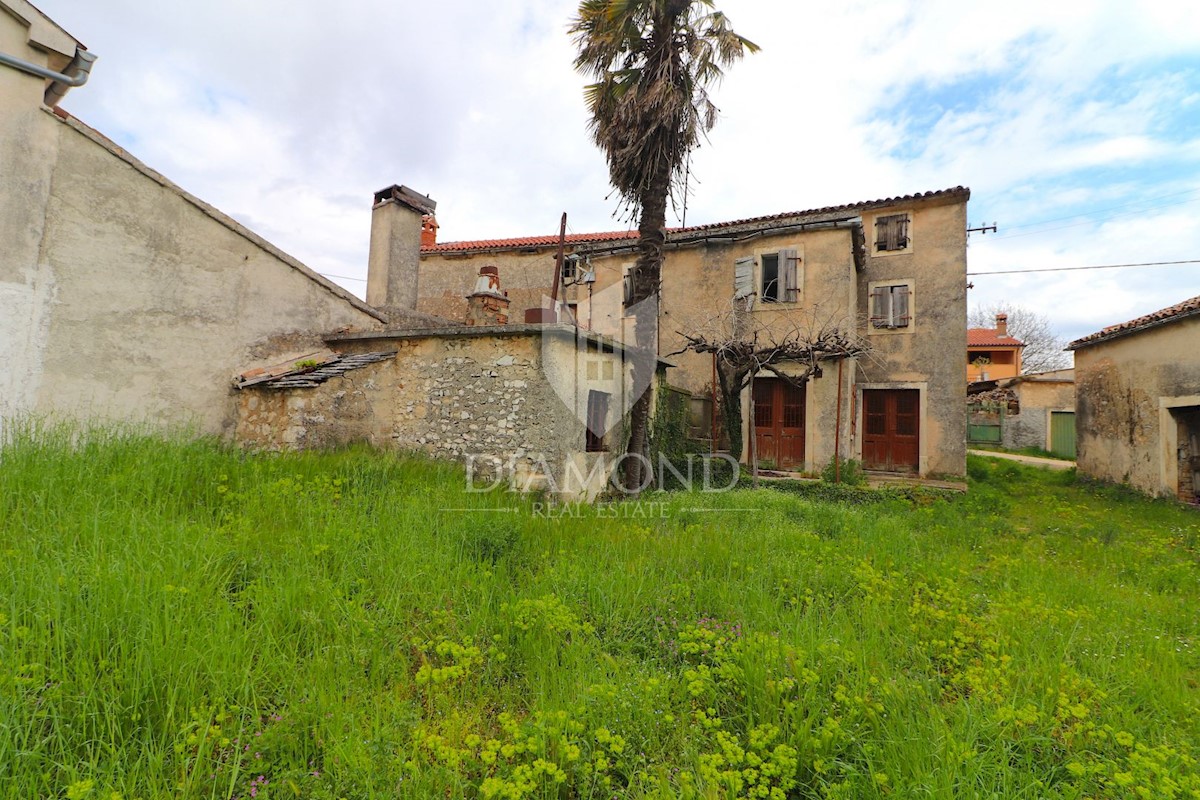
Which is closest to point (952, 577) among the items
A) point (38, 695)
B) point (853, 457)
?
point (38, 695)

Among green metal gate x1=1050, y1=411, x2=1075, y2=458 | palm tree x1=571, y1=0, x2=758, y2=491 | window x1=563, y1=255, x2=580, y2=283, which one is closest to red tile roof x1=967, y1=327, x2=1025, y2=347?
green metal gate x1=1050, y1=411, x2=1075, y2=458

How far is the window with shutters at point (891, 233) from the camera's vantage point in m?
13.7

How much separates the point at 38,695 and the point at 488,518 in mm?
3059

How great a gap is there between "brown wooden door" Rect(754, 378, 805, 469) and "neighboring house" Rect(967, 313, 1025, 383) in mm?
20343

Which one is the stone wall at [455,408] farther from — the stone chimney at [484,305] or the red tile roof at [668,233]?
the red tile roof at [668,233]

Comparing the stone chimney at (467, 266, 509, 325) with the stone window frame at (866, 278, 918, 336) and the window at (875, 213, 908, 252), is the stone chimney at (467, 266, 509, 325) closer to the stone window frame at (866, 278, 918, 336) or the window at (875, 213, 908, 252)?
the stone window frame at (866, 278, 918, 336)

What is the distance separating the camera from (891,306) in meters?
13.8

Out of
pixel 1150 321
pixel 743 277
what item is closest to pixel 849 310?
pixel 743 277

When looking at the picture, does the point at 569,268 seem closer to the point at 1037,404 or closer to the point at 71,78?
the point at 71,78

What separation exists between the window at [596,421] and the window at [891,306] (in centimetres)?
936

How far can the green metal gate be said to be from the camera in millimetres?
19109

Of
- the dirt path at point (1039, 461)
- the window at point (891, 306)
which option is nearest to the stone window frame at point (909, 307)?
the window at point (891, 306)

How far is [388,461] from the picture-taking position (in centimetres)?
643

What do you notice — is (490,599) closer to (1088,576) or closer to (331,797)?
(331,797)
